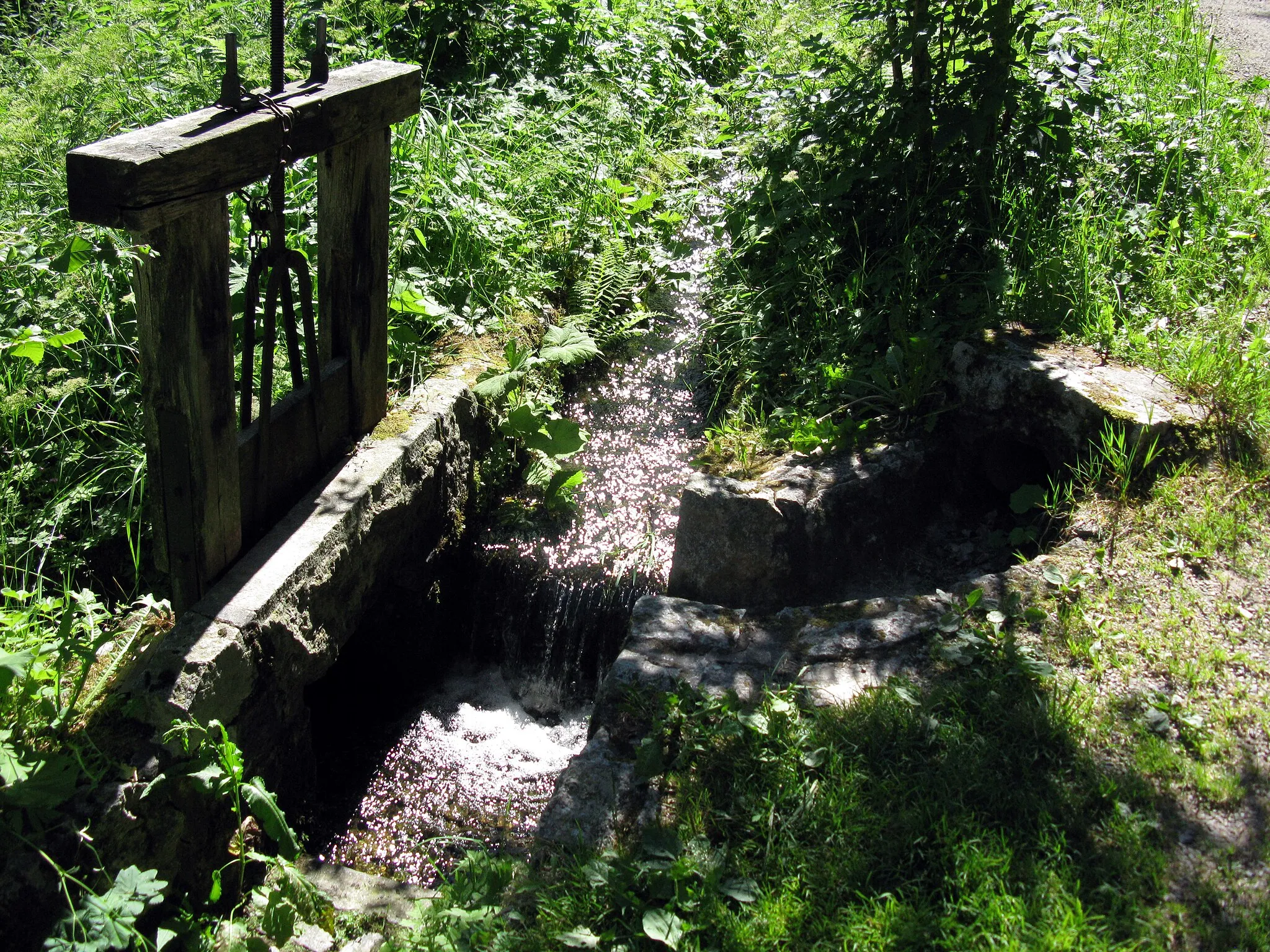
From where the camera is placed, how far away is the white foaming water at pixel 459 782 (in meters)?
3.54

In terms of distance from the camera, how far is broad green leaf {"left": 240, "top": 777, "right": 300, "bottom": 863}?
292 cm

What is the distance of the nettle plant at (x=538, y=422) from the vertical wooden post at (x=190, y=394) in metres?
1.56

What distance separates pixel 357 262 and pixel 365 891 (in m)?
2.32

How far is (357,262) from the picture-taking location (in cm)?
391

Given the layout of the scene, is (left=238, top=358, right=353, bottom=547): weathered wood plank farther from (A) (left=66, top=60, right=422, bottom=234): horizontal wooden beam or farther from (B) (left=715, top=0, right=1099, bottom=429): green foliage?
(B) (left=715, top=0, right=1099, bottom=429): green foliage

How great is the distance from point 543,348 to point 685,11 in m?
5.08

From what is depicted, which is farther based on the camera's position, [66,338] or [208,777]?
[66,338]

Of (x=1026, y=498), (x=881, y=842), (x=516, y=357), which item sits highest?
(x=1026, y=498)

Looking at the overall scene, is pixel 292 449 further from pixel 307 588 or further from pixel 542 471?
pixel 542 471

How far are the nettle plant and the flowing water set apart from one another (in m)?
0.16

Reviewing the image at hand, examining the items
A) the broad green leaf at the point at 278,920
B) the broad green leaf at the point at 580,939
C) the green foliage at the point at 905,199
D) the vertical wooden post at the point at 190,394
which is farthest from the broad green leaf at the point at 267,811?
the green foliage at the point at 905,199

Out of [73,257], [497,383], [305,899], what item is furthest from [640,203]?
[305,899]

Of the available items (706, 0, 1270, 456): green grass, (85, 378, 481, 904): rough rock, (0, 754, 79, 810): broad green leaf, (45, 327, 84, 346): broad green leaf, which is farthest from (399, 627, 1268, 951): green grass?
(45, 327, 84, 346): broad green leaf

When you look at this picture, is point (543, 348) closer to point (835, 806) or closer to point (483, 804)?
point (483, 804)
